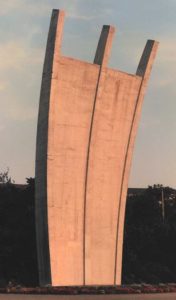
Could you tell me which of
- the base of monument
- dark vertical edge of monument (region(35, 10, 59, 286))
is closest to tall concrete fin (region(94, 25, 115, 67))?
dark vertical edge of monument (region(35, 10, 59, 286))

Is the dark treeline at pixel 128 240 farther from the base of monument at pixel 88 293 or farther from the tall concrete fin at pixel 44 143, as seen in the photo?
the base of monument at pixel 88 293

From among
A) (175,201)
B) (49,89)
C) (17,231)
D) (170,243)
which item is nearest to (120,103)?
(49,89)

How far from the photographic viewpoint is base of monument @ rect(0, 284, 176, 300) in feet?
48.9

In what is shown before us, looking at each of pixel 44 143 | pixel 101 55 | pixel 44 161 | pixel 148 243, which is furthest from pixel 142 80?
pixel 148 243

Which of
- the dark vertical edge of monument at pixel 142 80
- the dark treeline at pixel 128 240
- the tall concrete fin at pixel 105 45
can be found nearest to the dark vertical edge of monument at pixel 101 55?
the tall concrete fin at pixel 105 45

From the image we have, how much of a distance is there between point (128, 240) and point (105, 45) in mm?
16456

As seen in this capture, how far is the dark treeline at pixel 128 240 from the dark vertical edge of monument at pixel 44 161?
7.71 m

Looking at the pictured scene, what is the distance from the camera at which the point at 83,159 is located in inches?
773

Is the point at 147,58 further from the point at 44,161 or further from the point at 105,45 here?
the point at 44,161

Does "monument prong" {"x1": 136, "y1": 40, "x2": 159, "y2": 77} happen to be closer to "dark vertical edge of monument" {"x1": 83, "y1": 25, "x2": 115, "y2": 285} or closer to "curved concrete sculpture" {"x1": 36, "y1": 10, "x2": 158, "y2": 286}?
"curved concrete sculpture" {"x1": 36, "y1": 10, "x2": 158, "y2": 286}

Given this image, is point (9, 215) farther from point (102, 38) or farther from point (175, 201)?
point (175, 201)

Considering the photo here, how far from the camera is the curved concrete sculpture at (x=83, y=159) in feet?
61.1

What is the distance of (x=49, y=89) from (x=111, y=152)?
3307 mm

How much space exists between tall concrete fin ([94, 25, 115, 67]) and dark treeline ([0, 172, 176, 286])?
11166mm
